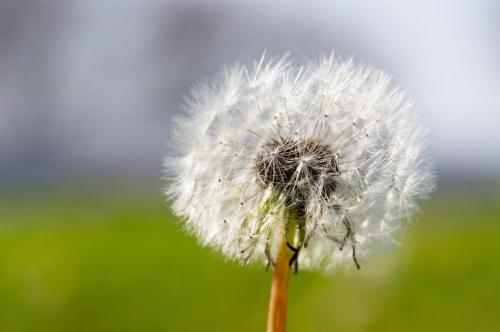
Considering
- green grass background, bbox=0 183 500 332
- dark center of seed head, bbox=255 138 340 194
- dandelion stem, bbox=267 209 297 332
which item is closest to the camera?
dandelion stem, bbox=267 209 297 332

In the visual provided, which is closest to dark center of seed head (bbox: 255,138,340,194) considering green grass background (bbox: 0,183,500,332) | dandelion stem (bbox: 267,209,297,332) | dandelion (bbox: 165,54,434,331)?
dandelion (bbox: 165,54,434,331)

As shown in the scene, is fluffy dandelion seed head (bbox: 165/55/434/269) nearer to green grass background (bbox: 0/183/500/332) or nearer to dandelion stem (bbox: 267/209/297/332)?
dandelion stem (bbox: 267/209/297/332)

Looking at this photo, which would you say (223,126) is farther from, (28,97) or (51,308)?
(28,97)

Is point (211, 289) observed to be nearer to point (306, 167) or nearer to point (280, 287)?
point (306, 167)

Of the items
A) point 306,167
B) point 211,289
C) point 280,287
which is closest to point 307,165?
point 306,167

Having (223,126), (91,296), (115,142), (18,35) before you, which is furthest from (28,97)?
(223,126)

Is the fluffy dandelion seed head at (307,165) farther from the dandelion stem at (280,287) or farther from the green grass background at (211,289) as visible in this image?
the green grass background at (211,289)
